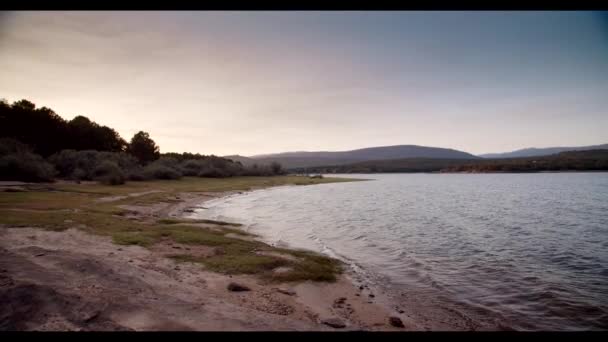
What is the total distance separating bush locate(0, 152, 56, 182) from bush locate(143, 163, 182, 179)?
77.4 feet

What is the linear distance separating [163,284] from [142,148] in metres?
92.4

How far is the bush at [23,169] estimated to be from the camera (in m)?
37.8

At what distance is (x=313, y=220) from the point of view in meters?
27.0

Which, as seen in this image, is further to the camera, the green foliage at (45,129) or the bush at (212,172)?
the bush at (212,172)

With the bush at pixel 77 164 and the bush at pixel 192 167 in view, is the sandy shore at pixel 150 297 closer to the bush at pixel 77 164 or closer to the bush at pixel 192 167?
the bush at pixel 77 164

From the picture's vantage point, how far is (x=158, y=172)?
69000 millimetres

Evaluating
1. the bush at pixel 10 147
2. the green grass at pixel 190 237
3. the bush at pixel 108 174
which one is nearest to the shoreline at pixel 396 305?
the green grass at pixel 190 237

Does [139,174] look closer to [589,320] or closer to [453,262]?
[453,262]

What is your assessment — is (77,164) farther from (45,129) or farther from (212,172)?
(212,172)

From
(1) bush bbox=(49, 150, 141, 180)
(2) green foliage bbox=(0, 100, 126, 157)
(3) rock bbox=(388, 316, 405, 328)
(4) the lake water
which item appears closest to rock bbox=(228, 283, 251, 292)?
(3) rock bbox=(388, 316, 405, 328)

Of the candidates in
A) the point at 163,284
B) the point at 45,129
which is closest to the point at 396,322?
the point at 163,284

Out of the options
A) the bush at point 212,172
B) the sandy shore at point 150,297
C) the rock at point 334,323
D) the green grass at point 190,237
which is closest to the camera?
the sandy shore at point 150,297
